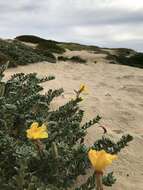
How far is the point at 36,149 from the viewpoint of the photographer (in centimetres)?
408

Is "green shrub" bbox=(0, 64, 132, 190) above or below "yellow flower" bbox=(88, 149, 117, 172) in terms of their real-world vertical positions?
below

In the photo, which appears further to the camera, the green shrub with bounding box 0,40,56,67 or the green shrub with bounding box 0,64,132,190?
the green shrub with bounding box 0,40,56,67

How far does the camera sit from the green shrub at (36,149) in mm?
3691

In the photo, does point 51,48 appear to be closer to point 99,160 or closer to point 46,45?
point 46,45

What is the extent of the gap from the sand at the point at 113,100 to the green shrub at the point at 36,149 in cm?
53

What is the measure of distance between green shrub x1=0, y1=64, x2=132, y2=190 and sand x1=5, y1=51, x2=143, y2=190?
0.53 m

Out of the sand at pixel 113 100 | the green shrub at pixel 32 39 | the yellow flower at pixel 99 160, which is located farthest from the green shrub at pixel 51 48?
the yellow flower at pixel 99 160

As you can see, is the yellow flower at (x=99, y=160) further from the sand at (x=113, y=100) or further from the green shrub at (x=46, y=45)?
the green shrub at (x=46, y=45)

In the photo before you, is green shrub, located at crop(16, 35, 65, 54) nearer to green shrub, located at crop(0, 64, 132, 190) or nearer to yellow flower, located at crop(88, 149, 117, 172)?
green shrub, located at crop(0, 64, 132, 190)

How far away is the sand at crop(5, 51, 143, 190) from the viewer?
5.12 meters

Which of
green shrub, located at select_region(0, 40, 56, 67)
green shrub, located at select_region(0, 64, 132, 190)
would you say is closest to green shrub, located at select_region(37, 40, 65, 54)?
green shrub, located at select_region(0, 40, 56, 67)

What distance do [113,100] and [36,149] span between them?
4255mm

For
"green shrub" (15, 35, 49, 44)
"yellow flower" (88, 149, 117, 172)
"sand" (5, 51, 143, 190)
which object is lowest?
"green shrub" (15, 35, 49, 44)

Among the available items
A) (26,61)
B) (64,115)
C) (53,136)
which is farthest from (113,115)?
(26,61)
